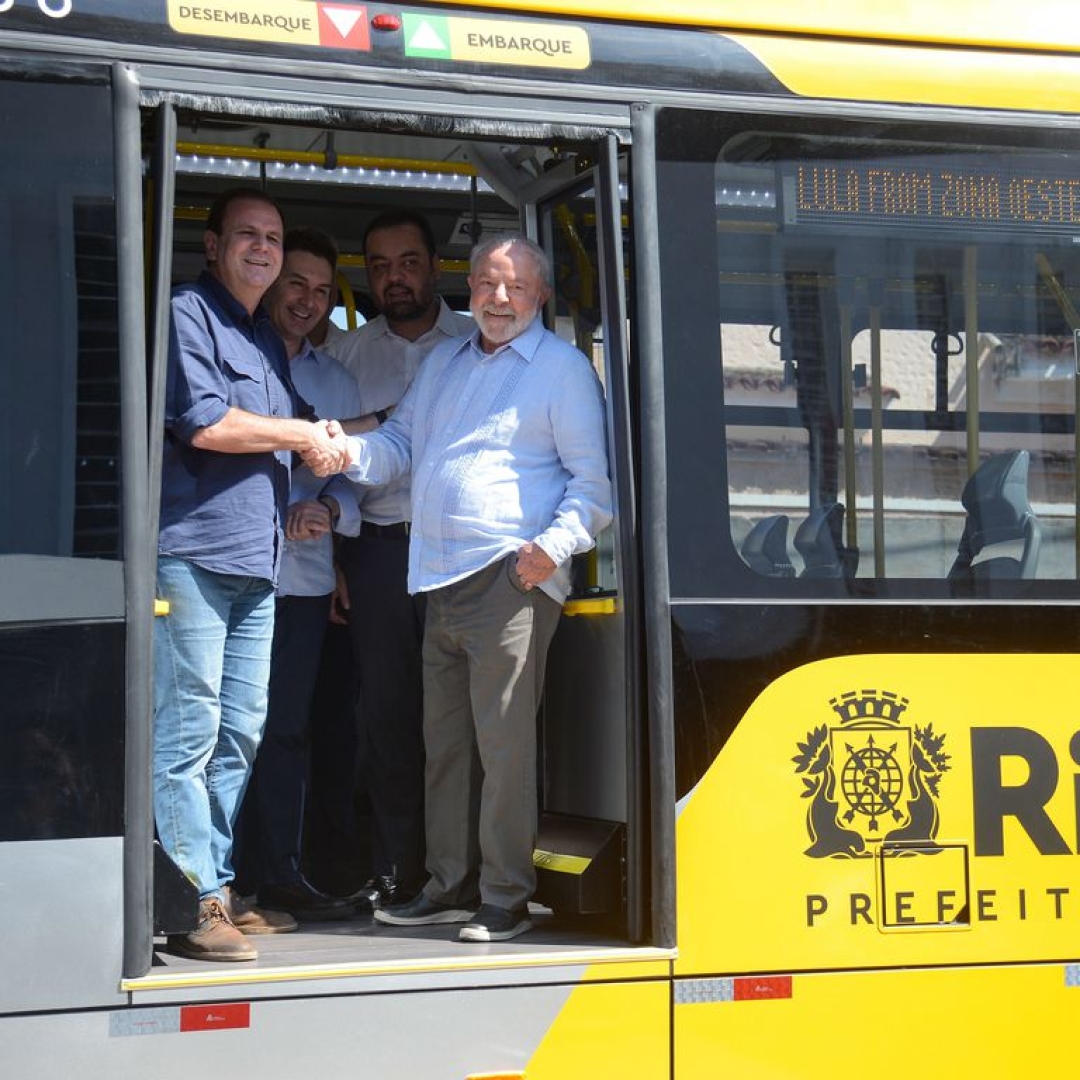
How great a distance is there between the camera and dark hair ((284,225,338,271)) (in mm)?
4996

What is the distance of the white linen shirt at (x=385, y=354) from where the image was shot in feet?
17.0

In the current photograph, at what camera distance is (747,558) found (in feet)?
13.8

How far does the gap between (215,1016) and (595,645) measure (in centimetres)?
132

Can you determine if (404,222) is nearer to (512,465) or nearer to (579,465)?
(512,465)

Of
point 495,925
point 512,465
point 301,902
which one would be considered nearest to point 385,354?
point 512,465

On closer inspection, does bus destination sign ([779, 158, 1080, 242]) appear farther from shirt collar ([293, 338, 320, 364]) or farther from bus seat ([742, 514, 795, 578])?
shirt collar ([293, 338, 320, 364])

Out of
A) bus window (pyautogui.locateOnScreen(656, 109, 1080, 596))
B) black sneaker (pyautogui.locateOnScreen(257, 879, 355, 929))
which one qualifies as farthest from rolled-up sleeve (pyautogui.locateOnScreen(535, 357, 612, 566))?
black sneaker (pyautogui.locateOnScreen(257, 879, 355, 929))

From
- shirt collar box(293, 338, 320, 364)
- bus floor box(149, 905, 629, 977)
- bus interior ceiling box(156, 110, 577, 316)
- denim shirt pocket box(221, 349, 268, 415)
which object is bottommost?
bus floor box(149, 905, 629, 977)

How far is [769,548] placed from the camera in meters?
4.24

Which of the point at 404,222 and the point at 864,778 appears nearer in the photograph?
the point at 864,778

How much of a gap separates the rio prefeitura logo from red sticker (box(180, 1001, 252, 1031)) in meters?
1.38

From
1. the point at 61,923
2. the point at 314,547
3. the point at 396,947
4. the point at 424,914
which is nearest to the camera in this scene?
the point at 61,923


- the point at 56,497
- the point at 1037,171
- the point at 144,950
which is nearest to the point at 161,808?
the point at 144,950

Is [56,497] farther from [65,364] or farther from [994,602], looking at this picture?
[994,602]
